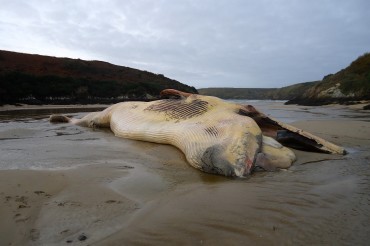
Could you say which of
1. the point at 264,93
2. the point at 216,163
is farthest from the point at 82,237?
the point at 264,93

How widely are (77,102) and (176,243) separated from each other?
88.7 feet

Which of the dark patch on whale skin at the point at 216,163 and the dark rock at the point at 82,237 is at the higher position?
the dark patch on whale skin at the point at 216,163

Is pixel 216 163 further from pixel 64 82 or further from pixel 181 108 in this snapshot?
pixel 64 82

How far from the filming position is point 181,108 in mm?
5703

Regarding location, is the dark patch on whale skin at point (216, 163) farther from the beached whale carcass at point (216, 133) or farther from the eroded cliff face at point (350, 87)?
the eroded cliff face at point (350, 87)

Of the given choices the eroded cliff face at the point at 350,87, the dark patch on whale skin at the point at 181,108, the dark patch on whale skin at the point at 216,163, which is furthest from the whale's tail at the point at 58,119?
the eroded cliff face at the point at 350,87

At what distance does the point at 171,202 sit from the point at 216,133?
1.64 meters

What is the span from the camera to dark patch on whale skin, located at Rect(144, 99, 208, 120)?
543 cm

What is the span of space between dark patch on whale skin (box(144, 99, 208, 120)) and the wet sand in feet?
3.01

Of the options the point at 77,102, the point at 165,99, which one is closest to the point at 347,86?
the point at 77,102

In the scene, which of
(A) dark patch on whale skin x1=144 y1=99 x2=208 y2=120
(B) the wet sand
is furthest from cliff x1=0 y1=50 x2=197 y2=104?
(B) the wet sand

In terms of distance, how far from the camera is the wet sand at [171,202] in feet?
7.20

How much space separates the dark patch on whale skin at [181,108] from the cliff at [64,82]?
19.0m

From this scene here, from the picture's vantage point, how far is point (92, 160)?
4.39 meters
